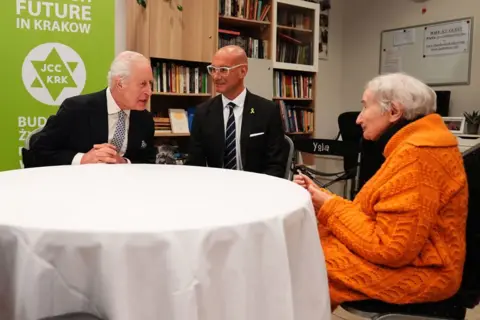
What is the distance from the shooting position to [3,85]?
108 inches

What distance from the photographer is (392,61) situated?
5902mm

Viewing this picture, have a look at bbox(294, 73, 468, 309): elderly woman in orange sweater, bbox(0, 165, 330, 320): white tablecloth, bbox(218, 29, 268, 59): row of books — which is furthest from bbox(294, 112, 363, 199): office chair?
bbox(0, 165, 330, 320): white tablecloth

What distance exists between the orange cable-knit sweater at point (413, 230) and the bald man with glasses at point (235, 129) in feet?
3.80

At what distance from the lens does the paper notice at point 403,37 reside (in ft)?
18.7

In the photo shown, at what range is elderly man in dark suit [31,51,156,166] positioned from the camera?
7.59 feet

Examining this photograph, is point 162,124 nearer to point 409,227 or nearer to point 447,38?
point 409,227

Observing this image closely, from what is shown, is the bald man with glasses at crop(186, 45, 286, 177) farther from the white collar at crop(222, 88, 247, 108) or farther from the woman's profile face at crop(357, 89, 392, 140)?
the woman's profile face at crop(357, 89, 392, 140)

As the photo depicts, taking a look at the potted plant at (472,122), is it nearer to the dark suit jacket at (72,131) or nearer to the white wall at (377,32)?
the white wall at (377,32)

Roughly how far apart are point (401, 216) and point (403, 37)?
492cm

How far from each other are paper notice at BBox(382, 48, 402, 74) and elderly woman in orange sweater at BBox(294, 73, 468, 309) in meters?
4.58

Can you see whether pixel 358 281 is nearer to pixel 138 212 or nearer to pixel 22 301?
pixel 138 212

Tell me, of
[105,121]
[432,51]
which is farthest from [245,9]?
[105,121]

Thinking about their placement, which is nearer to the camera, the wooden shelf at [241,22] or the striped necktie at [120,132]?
the striped necktie at [120,132]

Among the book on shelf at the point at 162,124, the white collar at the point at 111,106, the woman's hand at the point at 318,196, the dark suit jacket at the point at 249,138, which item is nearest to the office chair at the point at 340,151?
the book on shelf at the point at 162,124
